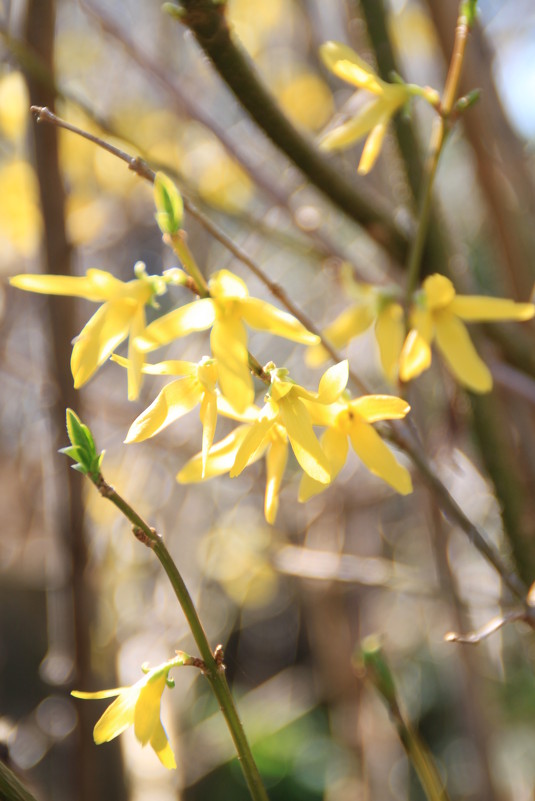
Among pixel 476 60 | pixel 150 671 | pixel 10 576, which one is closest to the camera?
pixel 150 671

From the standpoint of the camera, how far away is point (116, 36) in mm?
1172

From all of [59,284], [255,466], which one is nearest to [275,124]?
[59,284]

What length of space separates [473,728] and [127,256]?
1.77 m

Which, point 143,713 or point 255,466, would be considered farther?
point 255,466

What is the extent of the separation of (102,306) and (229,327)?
11cm

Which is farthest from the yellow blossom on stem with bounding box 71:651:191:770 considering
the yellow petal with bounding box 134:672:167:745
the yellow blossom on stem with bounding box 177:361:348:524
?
the yellow blossom on stem with bounding box 177:361:348:524

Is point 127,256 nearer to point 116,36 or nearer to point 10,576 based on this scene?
point 116,36

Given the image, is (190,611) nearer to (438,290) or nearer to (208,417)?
(208,417)

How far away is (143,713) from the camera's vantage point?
0.51 m

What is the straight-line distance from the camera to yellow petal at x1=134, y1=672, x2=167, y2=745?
0.51m

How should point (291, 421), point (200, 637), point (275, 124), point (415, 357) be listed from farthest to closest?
point (275, 124) < point (415, 357) < point (291, 421) < point (200, 637)

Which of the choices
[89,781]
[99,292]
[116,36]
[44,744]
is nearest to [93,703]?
[89,781]

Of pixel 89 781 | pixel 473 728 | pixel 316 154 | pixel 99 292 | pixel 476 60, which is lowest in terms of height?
pixel 473 728

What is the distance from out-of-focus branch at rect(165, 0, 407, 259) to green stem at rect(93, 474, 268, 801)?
444mm
